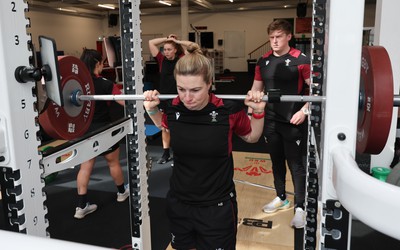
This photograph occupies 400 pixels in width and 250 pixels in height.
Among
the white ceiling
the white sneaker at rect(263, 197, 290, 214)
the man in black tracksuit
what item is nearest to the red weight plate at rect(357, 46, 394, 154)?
the man in black tracksuit

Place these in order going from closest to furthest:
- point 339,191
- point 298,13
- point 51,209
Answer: point 339,191, point 51,209, point 298,13

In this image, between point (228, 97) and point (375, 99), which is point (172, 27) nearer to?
point (228, 97)

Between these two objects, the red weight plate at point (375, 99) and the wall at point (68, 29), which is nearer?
the red weight plate at point (375, 99)

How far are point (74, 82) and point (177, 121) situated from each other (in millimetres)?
578

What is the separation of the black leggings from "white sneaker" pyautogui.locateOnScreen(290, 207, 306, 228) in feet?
0.16

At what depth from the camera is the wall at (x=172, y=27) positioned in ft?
52.2

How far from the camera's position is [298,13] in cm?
1459

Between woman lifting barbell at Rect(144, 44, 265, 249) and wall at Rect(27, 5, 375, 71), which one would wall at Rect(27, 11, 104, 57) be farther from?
woman lifting barbell at Rect(144, 44, 265, 249)

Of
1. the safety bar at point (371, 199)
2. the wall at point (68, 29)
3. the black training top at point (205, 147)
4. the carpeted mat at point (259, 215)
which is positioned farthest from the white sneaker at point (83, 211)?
the wall at point (68, 29)

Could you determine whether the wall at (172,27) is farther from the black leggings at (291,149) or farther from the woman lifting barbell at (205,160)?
the woman lifting barbell at (205,160)

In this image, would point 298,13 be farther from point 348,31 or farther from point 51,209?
point 348,31

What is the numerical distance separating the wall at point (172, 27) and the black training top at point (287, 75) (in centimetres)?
1403

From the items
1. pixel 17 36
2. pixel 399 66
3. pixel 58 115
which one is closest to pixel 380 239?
pixel 399 66

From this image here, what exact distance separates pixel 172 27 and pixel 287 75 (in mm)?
15948
